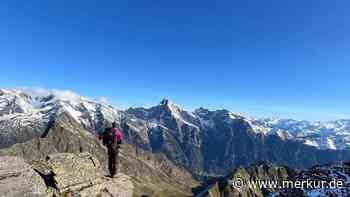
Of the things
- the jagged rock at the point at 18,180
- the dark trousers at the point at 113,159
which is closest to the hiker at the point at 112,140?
the dark trousers at the point at 113,159

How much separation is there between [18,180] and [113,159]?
985 centimetres

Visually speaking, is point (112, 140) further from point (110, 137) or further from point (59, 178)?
point (59, 178)

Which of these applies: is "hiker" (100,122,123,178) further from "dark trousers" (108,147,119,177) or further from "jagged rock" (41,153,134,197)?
"jagged rock" (41,153,134,197)

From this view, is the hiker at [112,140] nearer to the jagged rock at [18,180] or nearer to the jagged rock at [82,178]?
the jagged rock at [82,178]

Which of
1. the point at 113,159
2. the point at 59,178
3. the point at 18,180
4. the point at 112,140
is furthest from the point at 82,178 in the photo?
the point at 18,180

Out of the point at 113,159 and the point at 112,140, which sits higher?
the point at 112,140

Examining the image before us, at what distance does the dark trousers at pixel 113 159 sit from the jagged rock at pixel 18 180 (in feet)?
24.9

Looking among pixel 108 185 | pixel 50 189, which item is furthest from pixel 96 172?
pixel 50 189

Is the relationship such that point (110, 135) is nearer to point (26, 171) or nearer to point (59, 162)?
point (59, 162)

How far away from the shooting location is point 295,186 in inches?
6747

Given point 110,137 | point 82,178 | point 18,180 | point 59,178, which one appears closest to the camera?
point 18,180

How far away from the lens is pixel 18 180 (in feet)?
75.6

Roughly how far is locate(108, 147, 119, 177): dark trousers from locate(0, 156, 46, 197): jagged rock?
24.9ft

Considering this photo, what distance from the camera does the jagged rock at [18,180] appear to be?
72.3 feet
